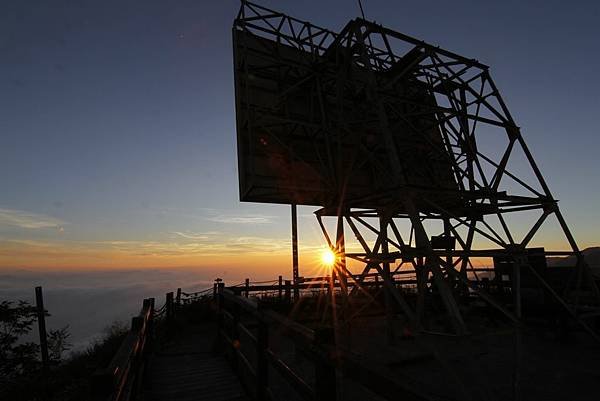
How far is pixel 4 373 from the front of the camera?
49.4 feet

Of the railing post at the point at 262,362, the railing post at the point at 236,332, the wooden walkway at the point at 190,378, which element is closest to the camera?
the railing post at the point at 262,362

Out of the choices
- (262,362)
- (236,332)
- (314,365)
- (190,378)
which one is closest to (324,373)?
(314,365)

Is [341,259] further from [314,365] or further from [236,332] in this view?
[314,365]

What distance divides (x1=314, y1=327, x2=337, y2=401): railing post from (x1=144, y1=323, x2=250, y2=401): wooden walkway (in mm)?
3349

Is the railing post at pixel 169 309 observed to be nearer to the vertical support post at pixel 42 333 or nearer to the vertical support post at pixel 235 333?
the vertical support post at pixel 42 333

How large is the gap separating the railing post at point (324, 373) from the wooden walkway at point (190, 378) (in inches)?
132

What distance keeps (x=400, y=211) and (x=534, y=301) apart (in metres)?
7.45

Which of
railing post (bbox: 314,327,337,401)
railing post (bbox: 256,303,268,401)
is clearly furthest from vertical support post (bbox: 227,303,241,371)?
railing post (bbox: 314,327,337,401)

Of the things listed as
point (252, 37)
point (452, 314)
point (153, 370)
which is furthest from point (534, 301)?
point (252, 37)

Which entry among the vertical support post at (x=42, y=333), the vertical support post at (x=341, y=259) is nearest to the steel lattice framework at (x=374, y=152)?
the vertical support post at (x=341, y=259)

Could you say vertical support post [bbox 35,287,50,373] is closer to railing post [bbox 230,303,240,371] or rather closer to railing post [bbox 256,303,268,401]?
railing post [bbox 230,303,240,371]

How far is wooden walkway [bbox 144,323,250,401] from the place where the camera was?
571cm

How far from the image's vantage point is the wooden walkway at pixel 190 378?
571 cm

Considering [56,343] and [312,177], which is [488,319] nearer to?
[312,177]
